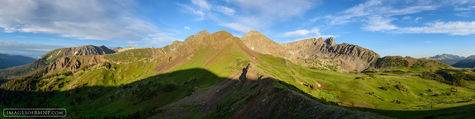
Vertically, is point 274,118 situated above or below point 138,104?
above

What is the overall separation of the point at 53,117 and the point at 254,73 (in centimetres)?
21316

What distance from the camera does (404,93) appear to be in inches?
5433

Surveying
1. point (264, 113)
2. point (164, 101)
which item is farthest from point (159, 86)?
point (264, 113)

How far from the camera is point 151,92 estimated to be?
186125 mm

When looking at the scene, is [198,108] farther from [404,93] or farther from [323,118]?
[404,93]

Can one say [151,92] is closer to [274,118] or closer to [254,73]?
[254,73]

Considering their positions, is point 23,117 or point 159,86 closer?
point 23,117

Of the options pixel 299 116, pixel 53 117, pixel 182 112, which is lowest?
pixel 53 117

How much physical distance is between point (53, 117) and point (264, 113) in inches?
9354

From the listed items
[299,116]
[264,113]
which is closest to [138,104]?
[264,113]

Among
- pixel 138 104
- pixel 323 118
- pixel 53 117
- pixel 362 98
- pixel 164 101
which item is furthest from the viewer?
pixel 53 117

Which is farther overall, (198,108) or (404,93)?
(404,93)

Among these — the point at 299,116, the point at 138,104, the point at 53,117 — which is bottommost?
the point at 53,117

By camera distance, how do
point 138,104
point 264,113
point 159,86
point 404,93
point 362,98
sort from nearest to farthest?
point 264,113
point 362,98
point 404,93
point 138,104
point 159,86
